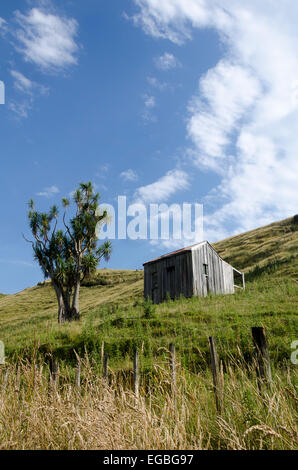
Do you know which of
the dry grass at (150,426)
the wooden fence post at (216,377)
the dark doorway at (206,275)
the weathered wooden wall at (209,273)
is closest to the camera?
the dry grass at (150,426)

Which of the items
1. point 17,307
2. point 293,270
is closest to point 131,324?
point 293,270

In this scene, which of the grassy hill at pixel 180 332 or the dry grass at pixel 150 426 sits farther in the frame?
the grassy hill at pixel 180 332

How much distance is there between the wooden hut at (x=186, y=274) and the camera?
25906 mm

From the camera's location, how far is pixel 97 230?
27562 mm

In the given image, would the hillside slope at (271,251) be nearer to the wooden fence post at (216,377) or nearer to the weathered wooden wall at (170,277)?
the weathered wooden wall at (170,277)

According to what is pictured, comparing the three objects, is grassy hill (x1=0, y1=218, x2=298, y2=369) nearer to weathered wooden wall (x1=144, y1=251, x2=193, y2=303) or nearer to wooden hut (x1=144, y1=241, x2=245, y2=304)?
wooden hut (x1=144, y1=241, x2=245, y2=304)

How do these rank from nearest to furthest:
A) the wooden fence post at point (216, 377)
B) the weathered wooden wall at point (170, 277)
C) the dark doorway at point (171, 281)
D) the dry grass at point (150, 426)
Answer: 1. the dry grass at point (150, 426)
2. the wooden fence post at point (216, 377)
3. the weathered wooden wall at point (170, 277)
4. the dark doorway at point (171, 281)

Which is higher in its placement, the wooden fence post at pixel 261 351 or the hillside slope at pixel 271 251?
the hillside slope at pixel 271 251

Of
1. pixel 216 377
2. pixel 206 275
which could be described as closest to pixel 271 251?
pixel 206 275

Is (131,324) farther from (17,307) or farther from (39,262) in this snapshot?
(17,307)

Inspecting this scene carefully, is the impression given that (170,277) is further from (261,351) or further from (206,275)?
(261,351)

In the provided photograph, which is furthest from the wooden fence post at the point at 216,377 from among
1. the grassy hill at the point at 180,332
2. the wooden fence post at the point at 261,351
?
the grassy hill at the point at 180,332

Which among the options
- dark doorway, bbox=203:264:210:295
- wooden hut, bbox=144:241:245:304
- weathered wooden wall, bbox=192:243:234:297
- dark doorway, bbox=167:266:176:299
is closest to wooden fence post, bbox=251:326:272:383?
wooden hut, bbox=144:241:245:304
